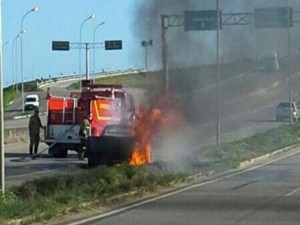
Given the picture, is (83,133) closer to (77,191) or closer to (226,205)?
(77,191)

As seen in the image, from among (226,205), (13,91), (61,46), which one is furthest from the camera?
(13,91)

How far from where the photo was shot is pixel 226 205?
66.2 feet

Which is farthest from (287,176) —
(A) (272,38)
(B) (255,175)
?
(A) (272,38)

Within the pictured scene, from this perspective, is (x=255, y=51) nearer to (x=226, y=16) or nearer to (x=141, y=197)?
(x=226, y=16)

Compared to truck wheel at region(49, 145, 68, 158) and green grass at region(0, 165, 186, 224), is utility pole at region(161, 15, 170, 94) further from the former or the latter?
truck wheel at region(49, 145, 68, 158)

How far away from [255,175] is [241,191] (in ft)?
19.2

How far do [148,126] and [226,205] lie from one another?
11.2 m

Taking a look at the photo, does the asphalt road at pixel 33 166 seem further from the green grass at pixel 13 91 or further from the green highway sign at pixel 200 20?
the green grass at pixel 13 91

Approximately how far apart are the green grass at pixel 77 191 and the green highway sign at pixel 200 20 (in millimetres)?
6944

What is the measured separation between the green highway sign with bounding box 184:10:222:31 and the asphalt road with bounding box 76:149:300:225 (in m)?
5.84

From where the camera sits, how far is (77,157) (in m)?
38.9

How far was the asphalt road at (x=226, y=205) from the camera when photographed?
17344 mm

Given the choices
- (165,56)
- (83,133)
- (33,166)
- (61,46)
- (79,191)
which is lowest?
(33,166)

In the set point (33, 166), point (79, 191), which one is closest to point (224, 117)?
point (33, 166)
